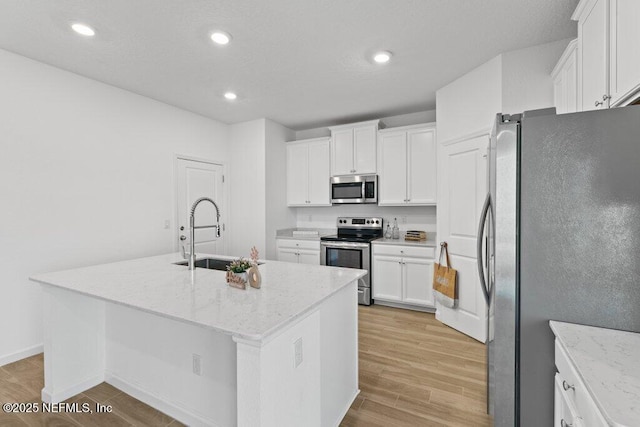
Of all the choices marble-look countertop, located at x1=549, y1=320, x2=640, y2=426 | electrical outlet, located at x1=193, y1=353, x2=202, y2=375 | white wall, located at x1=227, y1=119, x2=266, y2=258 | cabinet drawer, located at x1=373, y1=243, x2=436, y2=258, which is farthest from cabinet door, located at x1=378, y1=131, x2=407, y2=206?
electrical outlet, located at x1=193, y1=353, x2=202, y2=375

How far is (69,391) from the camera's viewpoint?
2025 mm

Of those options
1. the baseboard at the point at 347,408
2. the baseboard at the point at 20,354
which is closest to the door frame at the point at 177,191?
the baseboard at the point at 20,354

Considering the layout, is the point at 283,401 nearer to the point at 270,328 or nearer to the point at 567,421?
the point at 270,328

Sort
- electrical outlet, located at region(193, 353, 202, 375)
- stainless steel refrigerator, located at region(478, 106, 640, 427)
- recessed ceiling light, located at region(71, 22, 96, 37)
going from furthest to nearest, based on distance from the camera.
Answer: recessed ceiling light, located at region(71, 22, 96, 37) < electrical outlet, located at region(193, 353, 202, 375) < stainless steel refrigerator, located at region(478, 106, 640, 427)

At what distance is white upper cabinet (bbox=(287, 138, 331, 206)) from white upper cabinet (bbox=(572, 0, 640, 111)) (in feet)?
10.3

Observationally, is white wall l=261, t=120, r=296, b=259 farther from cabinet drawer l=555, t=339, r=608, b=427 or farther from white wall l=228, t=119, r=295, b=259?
cabinet drawer l=555, t=339, r=608, b=427

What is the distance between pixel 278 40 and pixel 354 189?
2.36 m

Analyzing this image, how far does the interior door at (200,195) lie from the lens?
3.92m

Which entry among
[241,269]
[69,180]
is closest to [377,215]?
[241,269]

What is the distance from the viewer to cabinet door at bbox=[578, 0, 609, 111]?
155 cm

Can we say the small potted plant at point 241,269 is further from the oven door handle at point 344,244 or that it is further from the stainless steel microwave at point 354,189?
the stainless steel microwave at point 354,189

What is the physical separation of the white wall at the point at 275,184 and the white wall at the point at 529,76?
3079 mm

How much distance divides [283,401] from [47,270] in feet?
9.18

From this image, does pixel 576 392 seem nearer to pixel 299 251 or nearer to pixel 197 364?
pixel 197 364
